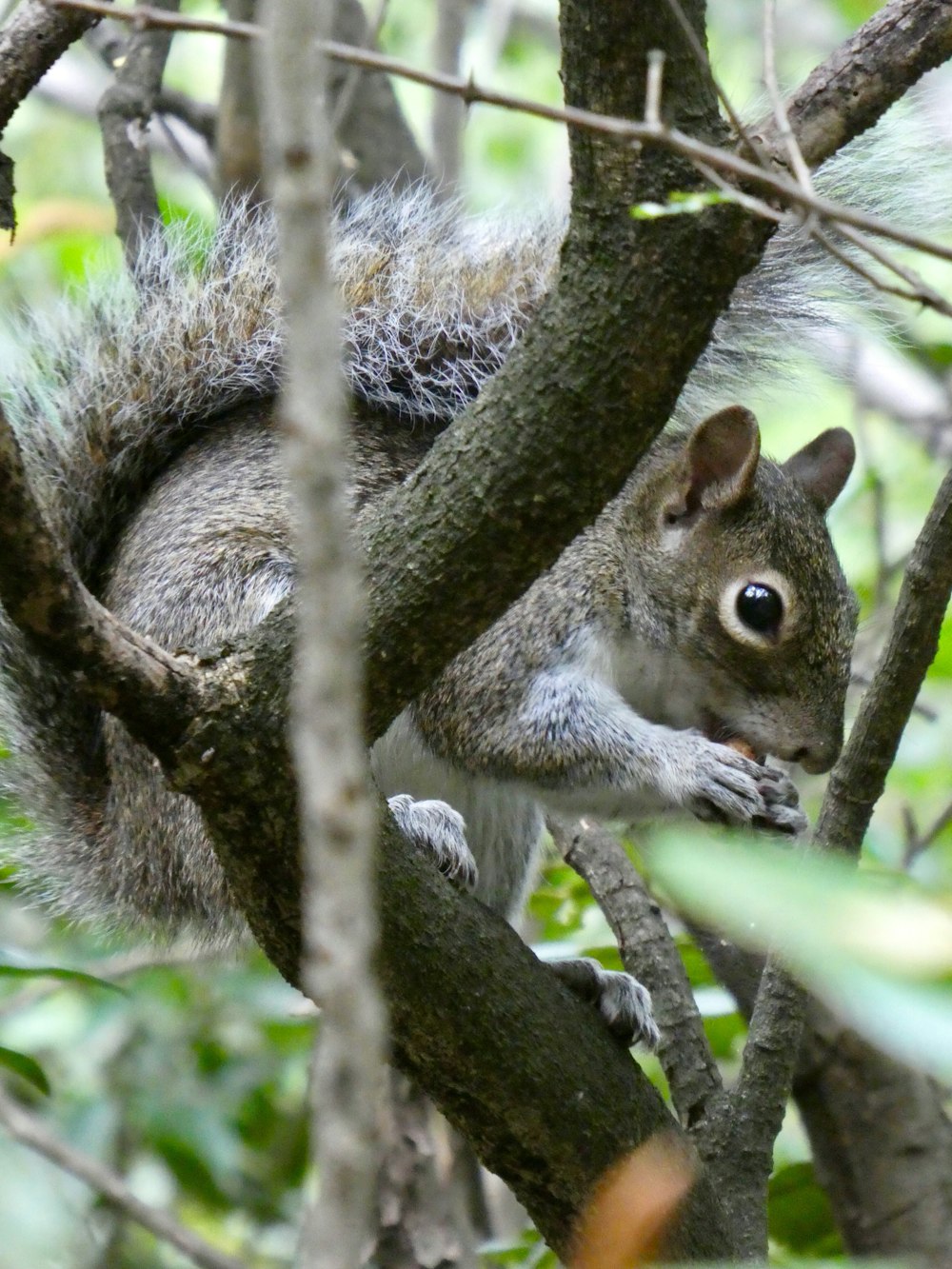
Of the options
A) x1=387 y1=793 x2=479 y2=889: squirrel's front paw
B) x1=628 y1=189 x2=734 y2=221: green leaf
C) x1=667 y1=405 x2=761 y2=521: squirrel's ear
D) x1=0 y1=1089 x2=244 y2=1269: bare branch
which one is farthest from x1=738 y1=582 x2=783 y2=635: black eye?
x1=0 y1=1089 x2=244 y2=1269: bare branch

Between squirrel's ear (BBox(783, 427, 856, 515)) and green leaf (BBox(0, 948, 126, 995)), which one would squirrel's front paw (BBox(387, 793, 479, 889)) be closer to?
green leaf (BBox(0, 948, 126, 995))

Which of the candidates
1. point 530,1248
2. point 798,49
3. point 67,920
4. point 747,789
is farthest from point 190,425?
point 798,49

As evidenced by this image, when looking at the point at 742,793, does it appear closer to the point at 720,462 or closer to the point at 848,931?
the point at 720,462

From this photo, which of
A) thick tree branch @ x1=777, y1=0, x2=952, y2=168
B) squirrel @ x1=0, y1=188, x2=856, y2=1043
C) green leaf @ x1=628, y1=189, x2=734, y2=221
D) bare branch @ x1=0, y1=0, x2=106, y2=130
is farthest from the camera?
squirrel @ x1=0, y1=188, x2=856, y2=1043

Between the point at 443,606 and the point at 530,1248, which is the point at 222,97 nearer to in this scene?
the point at 443,606

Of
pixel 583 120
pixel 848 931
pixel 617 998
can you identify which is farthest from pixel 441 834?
pixel 848 931

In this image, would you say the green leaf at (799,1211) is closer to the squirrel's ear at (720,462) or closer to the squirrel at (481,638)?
the squirrel at (481,638)

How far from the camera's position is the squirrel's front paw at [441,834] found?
2.13 meters

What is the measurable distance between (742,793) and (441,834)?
1.44 ft

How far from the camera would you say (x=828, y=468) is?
279 cm

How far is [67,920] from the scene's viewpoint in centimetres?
277

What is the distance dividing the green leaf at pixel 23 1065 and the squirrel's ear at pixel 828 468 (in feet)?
5.19

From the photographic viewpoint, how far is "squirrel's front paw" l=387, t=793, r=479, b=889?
6.99 ft

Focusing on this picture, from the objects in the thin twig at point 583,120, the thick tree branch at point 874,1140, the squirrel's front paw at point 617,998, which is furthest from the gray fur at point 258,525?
the thin twig at point 583,120
